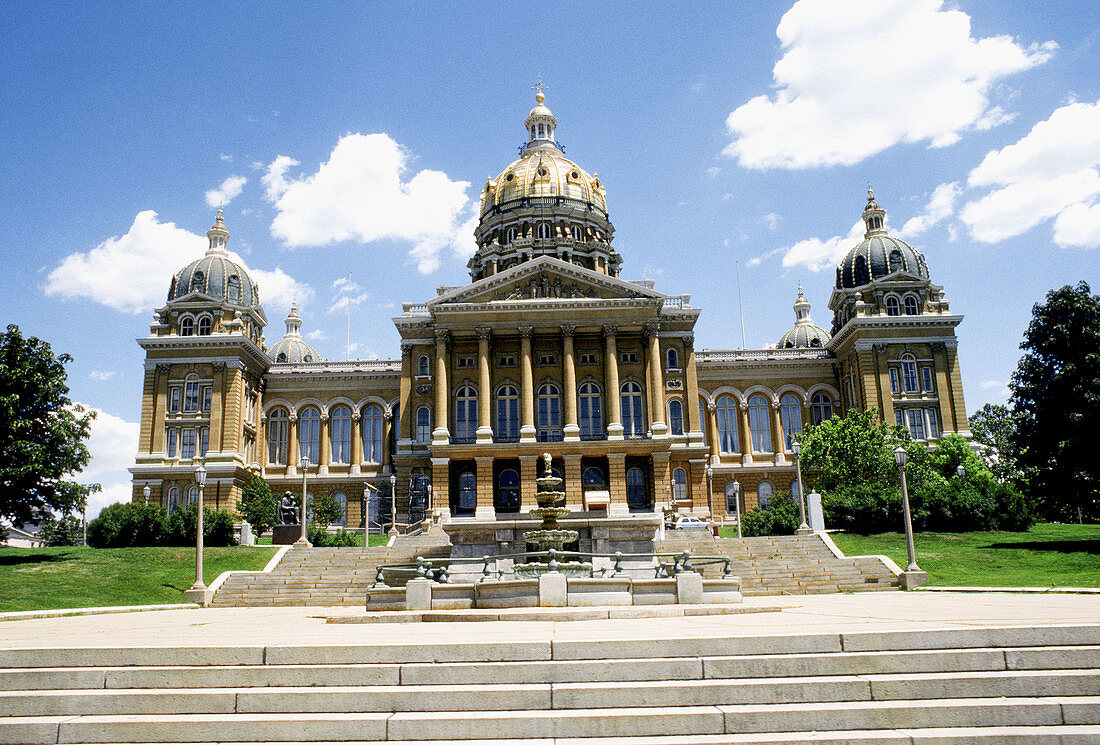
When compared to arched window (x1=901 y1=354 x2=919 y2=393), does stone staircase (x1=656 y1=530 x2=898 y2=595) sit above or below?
below

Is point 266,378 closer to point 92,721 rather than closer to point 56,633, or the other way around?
point 56,633

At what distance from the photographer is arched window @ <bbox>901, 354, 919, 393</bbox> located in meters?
62.9

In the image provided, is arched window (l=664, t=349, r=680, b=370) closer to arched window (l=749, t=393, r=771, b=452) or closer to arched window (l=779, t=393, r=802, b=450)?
arched window (l=749, t=393, r=771, b=452)

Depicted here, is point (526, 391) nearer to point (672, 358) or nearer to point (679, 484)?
point (672, 358)

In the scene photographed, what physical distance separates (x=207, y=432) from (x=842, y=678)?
192 feet

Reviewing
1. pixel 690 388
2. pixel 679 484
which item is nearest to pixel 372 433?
pixel 679 484

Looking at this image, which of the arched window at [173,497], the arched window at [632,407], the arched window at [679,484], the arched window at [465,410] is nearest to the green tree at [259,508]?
the arched window at [173,497]

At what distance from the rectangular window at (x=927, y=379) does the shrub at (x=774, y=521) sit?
22795 millimetres

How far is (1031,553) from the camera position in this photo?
112ft

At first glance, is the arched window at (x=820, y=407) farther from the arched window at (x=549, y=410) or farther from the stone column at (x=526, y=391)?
the stone column at (x=526, y=391)

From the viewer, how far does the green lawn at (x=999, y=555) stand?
28297 millimetres

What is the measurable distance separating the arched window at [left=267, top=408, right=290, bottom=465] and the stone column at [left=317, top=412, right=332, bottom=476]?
2.83m

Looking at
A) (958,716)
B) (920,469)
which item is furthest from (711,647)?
(920,469)

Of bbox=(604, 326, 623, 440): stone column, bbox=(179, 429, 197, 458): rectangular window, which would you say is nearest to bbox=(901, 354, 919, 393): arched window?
bbox=(604, 326, 623, 440): stone column
